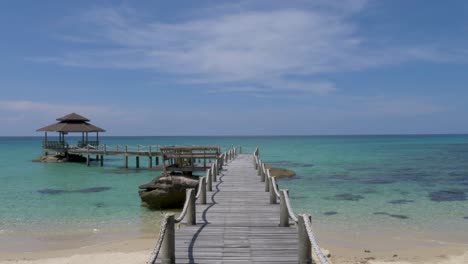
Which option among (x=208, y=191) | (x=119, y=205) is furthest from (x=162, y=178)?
(x=208, y=191)

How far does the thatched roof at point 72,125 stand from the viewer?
160ft

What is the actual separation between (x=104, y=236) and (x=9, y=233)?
13.6ft

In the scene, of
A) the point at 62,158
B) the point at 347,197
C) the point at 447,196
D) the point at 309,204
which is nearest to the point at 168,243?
the point at 309,204

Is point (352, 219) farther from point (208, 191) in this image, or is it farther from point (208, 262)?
point (208, 262)

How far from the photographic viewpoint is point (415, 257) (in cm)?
1320

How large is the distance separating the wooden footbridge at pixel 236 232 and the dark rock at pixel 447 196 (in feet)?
50.4

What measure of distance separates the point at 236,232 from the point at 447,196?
21061mm

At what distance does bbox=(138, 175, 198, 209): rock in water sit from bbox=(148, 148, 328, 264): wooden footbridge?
277 inches

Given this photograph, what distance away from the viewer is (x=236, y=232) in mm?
9180

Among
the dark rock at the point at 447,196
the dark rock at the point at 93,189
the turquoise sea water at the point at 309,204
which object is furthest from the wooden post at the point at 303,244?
the dark rock at the point at 93,189

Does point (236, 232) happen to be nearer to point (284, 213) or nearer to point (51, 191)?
point (284, 213)

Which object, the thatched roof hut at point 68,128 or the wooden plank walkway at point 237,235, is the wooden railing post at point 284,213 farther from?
the thatched roof hut at point 68,128

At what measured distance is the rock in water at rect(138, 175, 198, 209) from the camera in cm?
2073

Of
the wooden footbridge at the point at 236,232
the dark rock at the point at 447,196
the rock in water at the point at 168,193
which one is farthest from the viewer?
the dark rock at the point at 447,196
